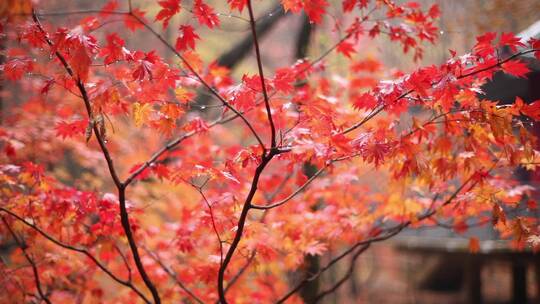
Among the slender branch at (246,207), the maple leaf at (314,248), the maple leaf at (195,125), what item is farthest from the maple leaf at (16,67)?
the maple leaf at (314,248)

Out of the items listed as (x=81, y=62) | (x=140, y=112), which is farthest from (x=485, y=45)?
(x=81, y=62)

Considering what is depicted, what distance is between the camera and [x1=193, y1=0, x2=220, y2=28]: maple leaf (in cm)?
320

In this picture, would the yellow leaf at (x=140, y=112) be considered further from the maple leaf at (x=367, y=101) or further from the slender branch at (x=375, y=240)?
the slender branch at (x=375, y=240)

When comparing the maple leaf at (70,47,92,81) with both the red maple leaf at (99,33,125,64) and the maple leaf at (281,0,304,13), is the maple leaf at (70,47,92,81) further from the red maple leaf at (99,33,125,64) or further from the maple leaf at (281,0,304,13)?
the maple leaf at (281,0,304,13)

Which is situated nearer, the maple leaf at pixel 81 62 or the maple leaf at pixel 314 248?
the maple leaf at pixel 81 62

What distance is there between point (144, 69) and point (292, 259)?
8.24 feet

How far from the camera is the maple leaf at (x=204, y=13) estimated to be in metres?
3.20

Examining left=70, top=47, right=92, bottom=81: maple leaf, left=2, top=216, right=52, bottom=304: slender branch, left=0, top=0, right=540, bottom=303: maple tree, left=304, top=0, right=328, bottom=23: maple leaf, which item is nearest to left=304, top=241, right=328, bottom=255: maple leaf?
left=0, top=0, right=540, bottom=303: maple tree

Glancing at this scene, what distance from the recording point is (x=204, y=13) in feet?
10.7

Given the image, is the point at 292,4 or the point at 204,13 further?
the point at 204,13

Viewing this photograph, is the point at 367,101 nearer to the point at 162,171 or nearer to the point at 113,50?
the point at 113,50

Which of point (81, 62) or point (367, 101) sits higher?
point (367, 101)

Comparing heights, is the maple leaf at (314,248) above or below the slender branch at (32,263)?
above

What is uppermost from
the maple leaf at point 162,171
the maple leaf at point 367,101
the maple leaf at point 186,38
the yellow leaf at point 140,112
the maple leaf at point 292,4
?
the maple leaf at point 292,4
